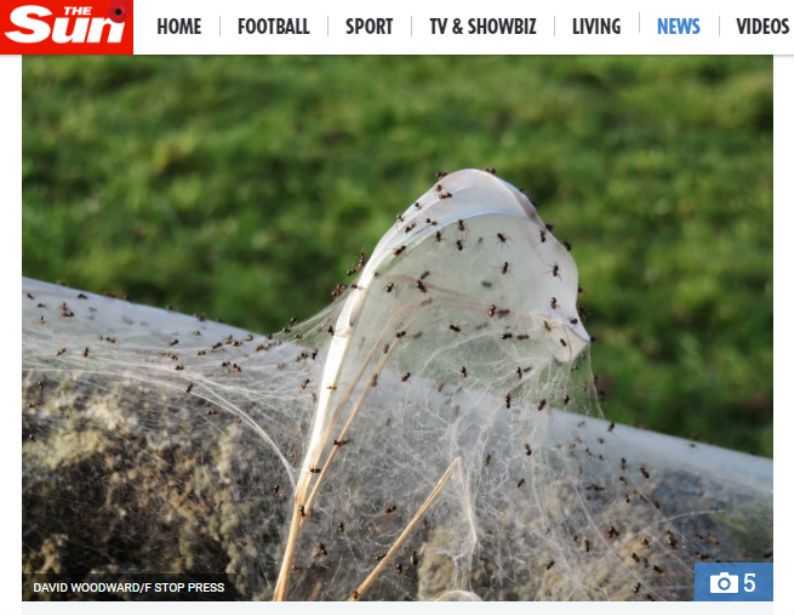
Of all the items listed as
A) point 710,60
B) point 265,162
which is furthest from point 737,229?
point 265,162

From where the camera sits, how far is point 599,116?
4.13 metres

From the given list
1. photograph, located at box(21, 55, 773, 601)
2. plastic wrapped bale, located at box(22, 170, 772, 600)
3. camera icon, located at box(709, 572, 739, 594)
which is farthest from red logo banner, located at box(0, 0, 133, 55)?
camera icon, located at box(709, 572, 739, 594)

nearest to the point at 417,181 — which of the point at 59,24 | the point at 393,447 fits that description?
the point at 59,24

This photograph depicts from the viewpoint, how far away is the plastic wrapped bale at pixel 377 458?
1.63 metres

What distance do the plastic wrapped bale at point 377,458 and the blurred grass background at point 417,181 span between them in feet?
4.12

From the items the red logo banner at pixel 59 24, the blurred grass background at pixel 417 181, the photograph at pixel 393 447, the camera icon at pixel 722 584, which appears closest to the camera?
the photograph at pixel 393 447

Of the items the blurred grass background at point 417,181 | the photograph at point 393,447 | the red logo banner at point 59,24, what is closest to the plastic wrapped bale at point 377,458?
the photograph at point 393,447

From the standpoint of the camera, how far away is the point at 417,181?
12.4 ft

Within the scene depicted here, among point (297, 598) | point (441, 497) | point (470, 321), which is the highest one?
point (470, 321)

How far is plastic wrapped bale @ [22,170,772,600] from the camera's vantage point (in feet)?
5.33

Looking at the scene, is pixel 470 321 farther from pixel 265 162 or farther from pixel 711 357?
pixel 265 162

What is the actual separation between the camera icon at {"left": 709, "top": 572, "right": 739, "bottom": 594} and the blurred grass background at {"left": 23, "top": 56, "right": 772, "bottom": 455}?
111 centimetres

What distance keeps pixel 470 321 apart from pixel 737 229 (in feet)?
7.54

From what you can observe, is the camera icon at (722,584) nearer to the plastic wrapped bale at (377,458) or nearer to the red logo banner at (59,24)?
the plastic wrapped bale at (377,458)
